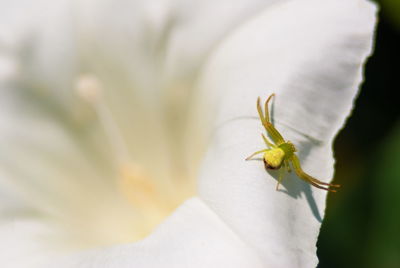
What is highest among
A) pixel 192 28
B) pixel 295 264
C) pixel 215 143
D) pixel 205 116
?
pixel 192 28

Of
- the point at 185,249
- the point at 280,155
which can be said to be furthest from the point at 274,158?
the point at 185,249

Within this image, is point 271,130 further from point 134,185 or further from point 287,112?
point 134,185

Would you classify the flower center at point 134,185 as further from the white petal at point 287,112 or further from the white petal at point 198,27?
the white petal at point 287,112

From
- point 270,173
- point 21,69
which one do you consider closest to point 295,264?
point 270,173

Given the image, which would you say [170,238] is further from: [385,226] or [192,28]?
[385,226]

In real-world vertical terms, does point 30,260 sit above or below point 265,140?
above

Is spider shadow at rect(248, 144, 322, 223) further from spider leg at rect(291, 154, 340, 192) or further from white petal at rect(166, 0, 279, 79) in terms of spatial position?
white petal at rect(166, 0, 279, 79)

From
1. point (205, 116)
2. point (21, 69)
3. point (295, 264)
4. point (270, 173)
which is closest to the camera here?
point (295, 264)

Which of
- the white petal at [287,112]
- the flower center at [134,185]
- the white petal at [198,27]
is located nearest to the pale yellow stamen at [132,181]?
the flower center at [134,185]
